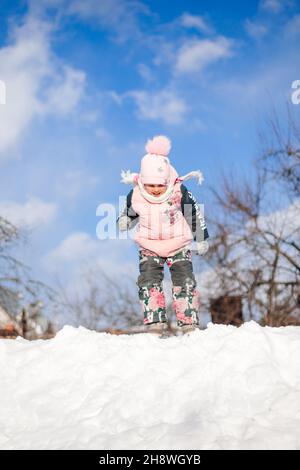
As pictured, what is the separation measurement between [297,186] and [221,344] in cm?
1065

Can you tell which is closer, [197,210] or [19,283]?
[197,210]

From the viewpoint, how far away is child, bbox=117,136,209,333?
177 inches

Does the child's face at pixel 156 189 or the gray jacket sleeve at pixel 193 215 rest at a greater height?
the child's face at pixel 156 189

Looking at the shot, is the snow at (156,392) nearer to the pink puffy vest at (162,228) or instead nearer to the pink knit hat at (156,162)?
the pink puffy vest at (162,228)

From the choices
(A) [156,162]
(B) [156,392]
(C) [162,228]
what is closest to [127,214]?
(C) [162,228]

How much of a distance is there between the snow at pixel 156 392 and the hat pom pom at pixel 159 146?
1859mm

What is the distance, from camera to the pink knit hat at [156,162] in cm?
454

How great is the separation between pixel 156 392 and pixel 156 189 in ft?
7.13

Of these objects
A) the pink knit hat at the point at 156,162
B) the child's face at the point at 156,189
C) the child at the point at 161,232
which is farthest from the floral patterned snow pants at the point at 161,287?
the pink knit hat at the point at 156,162
